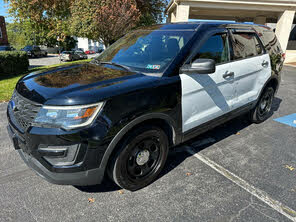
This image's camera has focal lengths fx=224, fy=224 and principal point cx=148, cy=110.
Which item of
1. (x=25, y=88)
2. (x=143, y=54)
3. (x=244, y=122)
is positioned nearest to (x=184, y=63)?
(x=143, y=54)

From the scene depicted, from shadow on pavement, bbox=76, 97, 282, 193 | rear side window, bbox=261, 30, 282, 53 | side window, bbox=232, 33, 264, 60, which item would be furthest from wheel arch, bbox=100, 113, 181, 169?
A: rear side window, bbox=261, 30, 282, 53

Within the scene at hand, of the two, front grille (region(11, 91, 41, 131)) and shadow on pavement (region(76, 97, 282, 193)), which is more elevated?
front grille (region(11, 91, 41, 131))

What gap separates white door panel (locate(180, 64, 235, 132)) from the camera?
9.15 feet

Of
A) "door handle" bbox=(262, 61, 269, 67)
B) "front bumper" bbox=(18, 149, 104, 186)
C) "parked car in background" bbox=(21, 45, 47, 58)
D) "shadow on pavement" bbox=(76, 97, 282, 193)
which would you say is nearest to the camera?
"front bumper" bbox=(18, 149, 104, 186)

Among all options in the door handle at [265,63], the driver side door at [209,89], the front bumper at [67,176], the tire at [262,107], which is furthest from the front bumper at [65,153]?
the tire at [262,107]

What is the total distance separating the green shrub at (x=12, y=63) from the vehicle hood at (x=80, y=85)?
922cm

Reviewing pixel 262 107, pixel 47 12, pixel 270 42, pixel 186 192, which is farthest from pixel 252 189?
pixel 47 12

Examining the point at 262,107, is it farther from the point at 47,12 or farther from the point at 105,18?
the point at 47,12

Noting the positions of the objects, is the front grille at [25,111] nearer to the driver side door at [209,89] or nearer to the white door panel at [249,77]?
the driver side door at [209,89]

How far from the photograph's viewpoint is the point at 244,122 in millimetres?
4922

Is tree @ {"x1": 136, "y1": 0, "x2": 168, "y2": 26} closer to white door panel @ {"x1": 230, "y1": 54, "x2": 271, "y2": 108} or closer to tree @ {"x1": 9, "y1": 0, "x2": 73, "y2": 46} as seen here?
tree @ {"x1": 9, "y1": 0, "x2": 73, "y2": 46}

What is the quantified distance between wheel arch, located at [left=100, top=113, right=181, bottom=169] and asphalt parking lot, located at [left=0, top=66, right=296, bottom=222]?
558mm

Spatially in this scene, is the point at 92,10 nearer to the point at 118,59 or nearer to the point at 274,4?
the point at 274,4

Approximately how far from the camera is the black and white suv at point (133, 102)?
6.72 ft
